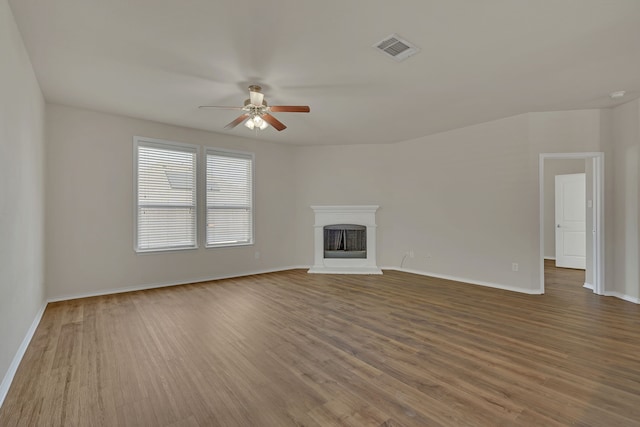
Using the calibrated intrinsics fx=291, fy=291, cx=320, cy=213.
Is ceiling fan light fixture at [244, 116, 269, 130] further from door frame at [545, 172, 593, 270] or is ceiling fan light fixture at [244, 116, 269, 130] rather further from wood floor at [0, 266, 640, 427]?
door frame at [545, 172, 593, 270]

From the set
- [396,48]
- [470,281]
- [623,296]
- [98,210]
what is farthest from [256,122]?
[623,296]

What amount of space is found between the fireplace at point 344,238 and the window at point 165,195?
7.91 ft

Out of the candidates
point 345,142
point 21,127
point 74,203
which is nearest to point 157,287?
point 74,203

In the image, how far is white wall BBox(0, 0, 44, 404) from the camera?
1.99 metres

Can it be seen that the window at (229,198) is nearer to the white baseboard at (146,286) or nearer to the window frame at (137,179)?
the window frame at (137,179)

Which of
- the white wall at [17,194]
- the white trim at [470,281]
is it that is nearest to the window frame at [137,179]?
the white wall at [17,194]

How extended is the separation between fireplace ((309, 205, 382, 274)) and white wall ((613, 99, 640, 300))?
3579 millimetres

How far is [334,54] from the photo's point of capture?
2.65 metres

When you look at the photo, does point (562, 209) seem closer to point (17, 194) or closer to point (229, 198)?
point (229, 198)

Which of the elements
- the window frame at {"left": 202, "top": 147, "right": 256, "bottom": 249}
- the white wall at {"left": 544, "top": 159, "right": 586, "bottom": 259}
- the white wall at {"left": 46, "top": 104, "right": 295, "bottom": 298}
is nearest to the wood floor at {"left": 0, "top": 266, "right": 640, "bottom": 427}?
the white wall at {"left": 46, "top": 104, "right": 295, "bottom": 298}

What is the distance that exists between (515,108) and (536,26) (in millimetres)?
2123

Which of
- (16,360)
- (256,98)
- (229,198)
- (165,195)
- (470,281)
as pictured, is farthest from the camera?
(229,198)

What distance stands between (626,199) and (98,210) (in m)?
7.44

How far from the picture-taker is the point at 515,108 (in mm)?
4098
